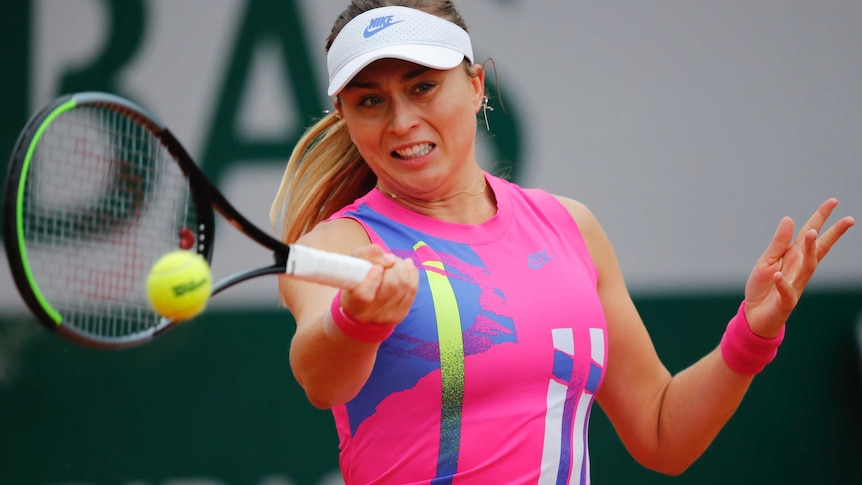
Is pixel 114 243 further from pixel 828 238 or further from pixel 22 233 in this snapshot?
pixel 828 238

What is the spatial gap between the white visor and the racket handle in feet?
1.30

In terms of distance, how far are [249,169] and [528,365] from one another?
192 centimetres

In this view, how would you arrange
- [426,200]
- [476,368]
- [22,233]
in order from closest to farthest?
[22,233] < [476,368] < [426,200]

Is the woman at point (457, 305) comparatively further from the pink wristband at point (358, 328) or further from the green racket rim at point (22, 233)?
the green racket rim at point (22, 233)

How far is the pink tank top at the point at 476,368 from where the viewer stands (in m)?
1.80

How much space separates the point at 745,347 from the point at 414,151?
692 mm

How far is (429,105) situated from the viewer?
1.94 meters

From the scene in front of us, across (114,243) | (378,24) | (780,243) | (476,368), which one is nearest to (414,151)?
(378,24)

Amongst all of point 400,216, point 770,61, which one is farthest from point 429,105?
point 770,61

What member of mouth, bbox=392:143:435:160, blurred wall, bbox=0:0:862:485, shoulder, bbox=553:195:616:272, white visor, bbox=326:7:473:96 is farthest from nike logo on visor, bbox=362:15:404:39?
blurred wall, bbox=0:0:862:485

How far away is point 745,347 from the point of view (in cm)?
200

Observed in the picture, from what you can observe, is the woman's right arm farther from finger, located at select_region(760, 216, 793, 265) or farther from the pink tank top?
finger, located at select_region(760, 216, 793, 265)

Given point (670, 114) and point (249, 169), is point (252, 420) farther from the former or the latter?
point (670, 114)

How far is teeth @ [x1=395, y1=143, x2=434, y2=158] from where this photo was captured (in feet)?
6.39
